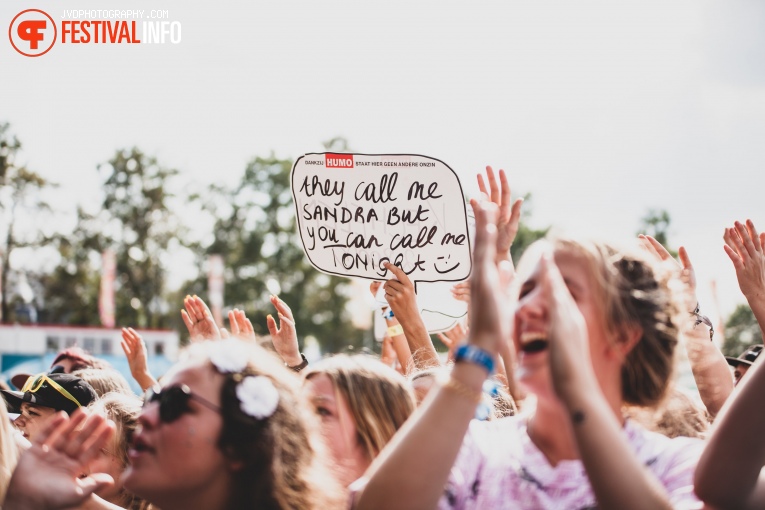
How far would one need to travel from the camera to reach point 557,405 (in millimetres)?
1852

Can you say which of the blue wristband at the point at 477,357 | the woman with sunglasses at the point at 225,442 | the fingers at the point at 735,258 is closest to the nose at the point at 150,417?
the woman with sunglasses at the point at 225,442

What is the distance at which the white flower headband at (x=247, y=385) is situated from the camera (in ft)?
6.91

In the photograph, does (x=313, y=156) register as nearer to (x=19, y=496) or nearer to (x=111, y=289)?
(x=19, y=496)

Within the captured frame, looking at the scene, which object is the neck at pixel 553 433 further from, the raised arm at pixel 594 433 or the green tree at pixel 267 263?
the green tree at pixel 267 263

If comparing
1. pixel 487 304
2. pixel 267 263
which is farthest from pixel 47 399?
pixel 267 263

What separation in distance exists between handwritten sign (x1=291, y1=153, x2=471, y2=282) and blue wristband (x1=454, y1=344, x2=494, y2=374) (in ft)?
7.11

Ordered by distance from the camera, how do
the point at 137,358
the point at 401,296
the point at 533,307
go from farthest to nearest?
the point at 137,358
the point at 401,296
the point at 533,307

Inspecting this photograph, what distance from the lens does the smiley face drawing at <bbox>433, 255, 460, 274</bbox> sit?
12.6 ft

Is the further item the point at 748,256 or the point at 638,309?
the point at 748,256

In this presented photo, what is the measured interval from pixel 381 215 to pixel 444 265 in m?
0.40

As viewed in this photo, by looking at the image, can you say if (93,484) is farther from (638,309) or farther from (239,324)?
(239,324)

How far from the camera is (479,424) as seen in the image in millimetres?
2014

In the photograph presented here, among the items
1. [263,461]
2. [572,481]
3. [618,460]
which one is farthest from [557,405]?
[263,461]

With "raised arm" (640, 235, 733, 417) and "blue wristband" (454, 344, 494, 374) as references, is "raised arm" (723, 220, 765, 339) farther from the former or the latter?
"blue wristband" (454, 344, 494, 374)
